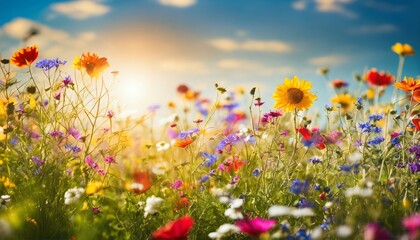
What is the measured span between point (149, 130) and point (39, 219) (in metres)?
2.43

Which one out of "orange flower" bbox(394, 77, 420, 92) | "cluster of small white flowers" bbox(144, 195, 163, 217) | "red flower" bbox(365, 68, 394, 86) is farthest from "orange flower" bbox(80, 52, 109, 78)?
"red flower" bbox(365, 68, 394, 86)

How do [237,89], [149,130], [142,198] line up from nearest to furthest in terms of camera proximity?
[142,198], [149,130], [237,89]

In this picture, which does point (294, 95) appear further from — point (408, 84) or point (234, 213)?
point (234, 213)

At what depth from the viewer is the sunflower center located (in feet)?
9.84

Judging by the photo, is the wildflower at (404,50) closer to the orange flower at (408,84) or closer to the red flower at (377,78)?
the red flower at (377,78)

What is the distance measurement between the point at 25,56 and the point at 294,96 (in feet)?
5.86

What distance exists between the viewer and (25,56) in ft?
9.73

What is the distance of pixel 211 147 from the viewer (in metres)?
5.38

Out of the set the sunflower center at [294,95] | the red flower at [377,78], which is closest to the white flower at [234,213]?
the sunflower center at [294,95]

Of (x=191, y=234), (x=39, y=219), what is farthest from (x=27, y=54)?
(x=191, y=234)

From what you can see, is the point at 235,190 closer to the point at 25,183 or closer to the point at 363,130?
the point at 363,130

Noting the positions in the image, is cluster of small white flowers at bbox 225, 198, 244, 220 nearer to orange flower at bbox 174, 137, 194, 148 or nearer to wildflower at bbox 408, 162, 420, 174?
orange flower at bbox 174, 137, 194, 148

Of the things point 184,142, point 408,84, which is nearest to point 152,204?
point 184,142

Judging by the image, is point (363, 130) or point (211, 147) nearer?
point (363, 130)
